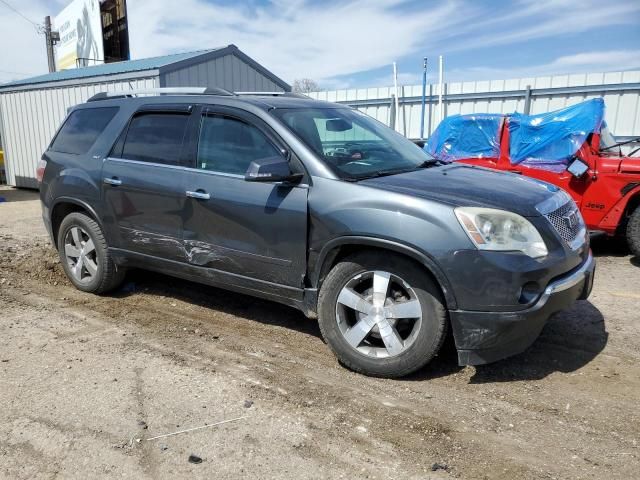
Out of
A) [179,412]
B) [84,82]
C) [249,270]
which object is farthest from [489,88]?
[179,412]

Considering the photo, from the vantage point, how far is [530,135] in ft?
25.1

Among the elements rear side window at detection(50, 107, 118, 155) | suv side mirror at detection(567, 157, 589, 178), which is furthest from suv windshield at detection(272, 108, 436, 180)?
suv side mirror at detection(567, 157, 589, 178)

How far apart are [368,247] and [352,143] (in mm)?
1071

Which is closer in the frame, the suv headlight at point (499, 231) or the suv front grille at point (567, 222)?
the suv headlight at point (499, 231)

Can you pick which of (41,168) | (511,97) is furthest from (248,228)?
(511,97)

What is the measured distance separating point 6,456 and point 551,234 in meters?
3.31

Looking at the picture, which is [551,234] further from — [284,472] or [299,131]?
[284,472]

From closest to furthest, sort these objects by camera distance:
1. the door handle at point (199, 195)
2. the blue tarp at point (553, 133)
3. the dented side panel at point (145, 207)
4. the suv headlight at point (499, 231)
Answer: the suv headlight at point (499, 231) < the door handle at point (199, 195) < the dented side panel at point (145, 207) < the blue tarp at point (553, 133)

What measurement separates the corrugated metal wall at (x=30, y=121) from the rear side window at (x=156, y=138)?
8.57 metres

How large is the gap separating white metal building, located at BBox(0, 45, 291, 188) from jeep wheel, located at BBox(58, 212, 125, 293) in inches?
252

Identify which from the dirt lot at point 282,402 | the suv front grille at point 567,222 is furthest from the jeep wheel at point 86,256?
the suv front grille at point 567,222

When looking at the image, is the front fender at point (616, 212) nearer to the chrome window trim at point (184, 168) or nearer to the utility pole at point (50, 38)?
the chrome window trim at point (184, 168)

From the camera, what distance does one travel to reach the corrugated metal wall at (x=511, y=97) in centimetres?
1091

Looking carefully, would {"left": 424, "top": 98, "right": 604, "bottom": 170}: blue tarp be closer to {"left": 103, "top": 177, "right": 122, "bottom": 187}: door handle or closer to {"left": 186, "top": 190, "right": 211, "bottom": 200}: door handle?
{"left": 186, "top": 190, "right": 211, "bottom": 200}: door handle
